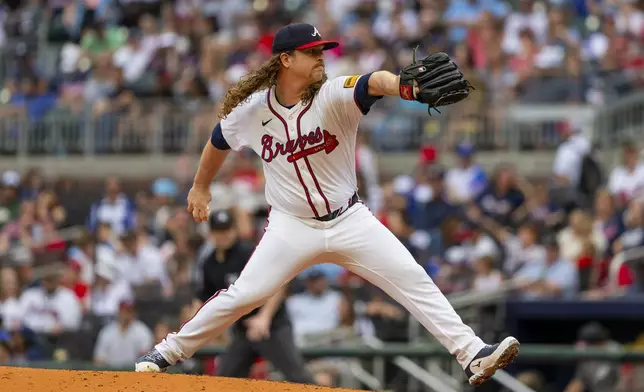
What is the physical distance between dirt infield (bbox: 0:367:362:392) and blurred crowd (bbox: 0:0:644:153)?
30.4 feet

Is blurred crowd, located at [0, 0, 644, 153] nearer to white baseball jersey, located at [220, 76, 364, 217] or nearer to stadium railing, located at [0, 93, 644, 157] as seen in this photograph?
stadium railing, located at [0, 93, 644, 157]

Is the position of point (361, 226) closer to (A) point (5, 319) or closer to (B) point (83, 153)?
(A) point (5, 319)

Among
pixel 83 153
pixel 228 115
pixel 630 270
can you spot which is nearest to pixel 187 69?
pixel 83 153

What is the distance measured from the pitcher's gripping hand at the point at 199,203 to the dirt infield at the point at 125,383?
98 cm

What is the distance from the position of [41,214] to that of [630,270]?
7.23m

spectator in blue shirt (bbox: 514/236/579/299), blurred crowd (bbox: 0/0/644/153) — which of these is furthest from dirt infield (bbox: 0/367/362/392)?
blurred crowd (bbox: 0/0/644/153)

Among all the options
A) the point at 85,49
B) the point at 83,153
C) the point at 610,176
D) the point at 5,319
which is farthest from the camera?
the point at 85,49

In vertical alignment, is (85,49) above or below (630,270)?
above

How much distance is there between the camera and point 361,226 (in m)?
6.84

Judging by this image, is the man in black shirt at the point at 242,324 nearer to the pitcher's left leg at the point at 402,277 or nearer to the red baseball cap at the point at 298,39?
the pitcher's left leg at the point at 402,277

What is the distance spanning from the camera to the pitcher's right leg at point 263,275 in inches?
270

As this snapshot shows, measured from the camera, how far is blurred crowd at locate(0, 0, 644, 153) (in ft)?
52.2

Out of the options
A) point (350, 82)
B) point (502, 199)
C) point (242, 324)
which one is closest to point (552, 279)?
point (502, 199)

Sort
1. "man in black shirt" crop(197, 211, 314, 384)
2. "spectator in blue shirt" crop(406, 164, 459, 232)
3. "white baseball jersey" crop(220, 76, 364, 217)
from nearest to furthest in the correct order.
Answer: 1. "white baseball jersey" crop(220, 76, 364, 217)
2. "man in black shirt" crop(197, 211, 314, 384)
3. "spectator in blue shirt" crop(406, 164, 459, 232)
